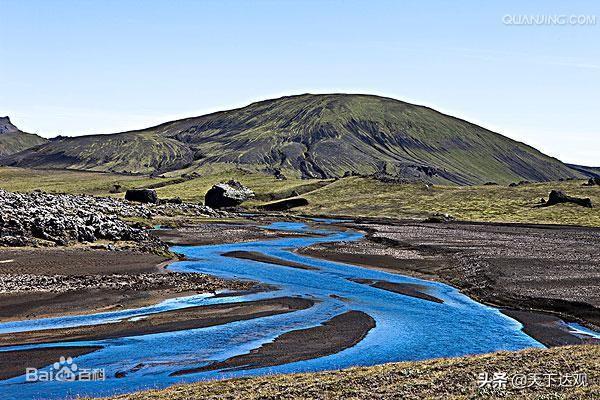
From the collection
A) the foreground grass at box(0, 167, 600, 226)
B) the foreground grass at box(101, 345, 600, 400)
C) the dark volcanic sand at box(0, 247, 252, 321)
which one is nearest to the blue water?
the dark volcanic sand at box(0, 247, 252, 321)

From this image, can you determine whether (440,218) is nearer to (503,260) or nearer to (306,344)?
(503,260)

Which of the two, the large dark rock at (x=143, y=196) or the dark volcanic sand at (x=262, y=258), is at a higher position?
the large dark rock at (x=143, y=196)

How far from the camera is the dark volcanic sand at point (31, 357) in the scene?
26.1 metres

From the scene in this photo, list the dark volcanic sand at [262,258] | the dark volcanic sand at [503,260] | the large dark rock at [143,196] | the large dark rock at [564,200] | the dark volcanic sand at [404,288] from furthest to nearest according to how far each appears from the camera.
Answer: the large dark rock at [143,196] → the large dark rock at [564,200] → the dark volcanic sand at [262,258] → the dark volcanic sand at [404,288] → the dark volcanic sand at [503,260]

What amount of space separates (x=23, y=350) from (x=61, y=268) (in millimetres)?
24049

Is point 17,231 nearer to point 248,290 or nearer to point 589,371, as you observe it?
point 248,290

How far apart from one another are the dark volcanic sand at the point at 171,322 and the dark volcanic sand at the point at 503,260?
18170mm

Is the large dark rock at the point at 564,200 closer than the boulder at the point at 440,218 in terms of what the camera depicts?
Yes

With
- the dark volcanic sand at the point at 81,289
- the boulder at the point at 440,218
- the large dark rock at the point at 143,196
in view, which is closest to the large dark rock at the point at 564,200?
the boulder at the point at 440,218

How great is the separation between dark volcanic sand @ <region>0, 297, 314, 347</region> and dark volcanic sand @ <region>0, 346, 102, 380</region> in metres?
1.75

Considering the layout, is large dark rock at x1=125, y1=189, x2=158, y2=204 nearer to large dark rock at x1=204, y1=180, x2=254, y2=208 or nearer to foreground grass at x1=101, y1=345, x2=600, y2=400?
large dark rock at x1=204, y1=180, x2=254, y2=208

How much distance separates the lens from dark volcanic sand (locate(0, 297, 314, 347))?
1246 inches

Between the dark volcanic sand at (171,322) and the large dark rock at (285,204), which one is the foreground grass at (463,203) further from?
the dark volcanic sand at (171,322)

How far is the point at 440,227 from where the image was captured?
11944cm
